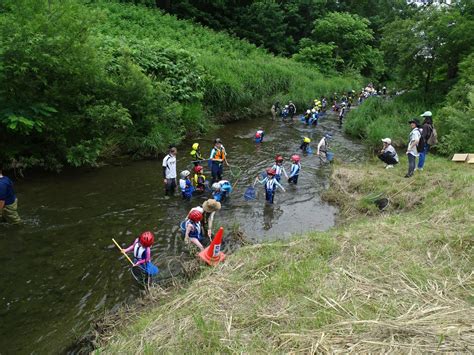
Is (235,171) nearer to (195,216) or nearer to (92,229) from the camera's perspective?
(92,229)

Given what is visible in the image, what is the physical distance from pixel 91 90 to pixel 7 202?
19.8 feet

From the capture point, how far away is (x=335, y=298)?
16.4ft

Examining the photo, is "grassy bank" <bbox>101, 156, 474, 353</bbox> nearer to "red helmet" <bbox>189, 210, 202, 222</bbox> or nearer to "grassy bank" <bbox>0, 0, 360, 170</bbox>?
"red helmet" <bbox>189, 210, 202, 222</bbox>

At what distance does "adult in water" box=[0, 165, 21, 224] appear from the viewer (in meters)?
8.92

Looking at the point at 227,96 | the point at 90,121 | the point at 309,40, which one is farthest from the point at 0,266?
the point at 309,40

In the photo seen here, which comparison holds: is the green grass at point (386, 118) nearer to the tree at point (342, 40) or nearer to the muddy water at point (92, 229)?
the muddy water at point (92, 229)

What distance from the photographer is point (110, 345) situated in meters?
5.09

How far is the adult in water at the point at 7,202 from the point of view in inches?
351

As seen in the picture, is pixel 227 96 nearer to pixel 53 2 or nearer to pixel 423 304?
pixel 53 2

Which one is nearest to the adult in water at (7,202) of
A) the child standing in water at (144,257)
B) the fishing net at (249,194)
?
the child standing in water at (144,257)

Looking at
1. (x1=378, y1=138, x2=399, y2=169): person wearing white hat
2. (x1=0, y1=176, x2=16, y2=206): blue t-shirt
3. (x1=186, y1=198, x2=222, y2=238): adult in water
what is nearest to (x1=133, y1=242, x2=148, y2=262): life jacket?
(x1=186, y1=198, x2=222, y2=238): adult in water

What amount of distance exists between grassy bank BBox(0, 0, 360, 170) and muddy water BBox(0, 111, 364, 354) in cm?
108

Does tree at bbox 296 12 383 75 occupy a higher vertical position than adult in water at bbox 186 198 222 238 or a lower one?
higher

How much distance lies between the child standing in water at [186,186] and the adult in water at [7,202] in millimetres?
4364
